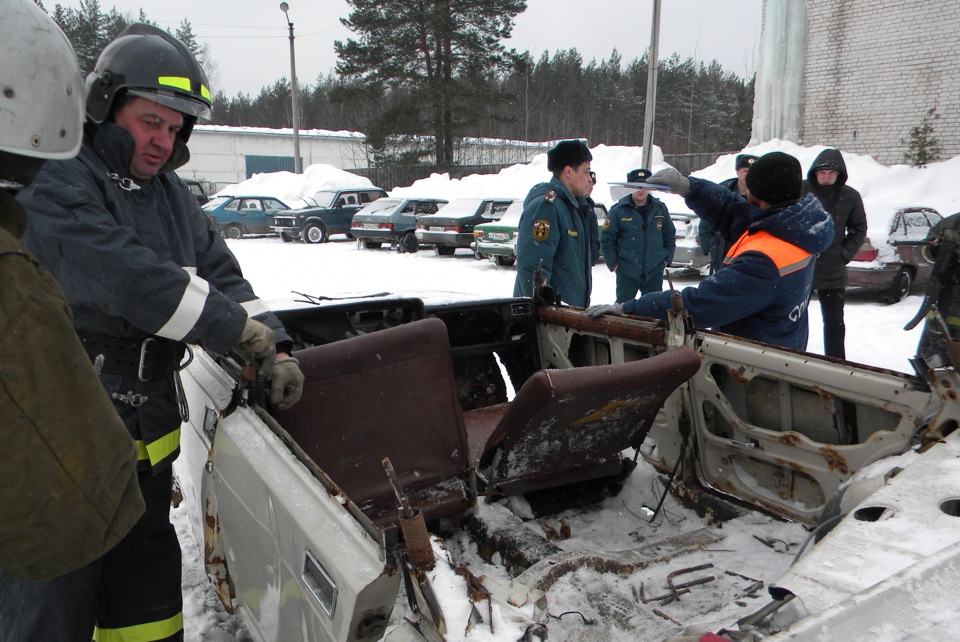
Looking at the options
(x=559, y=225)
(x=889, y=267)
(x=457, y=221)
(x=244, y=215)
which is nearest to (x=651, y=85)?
(x=457, y=221)

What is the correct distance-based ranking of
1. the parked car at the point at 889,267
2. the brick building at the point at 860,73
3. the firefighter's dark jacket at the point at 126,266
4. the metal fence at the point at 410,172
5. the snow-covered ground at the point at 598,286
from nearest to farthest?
the firefighter's dark jacket at the point at 126,266
the snow-covered ground at the point at 598,286
the parked car at the point at 889,267
the brick building at the point at 860,73
the metal fence at the point at 410,172

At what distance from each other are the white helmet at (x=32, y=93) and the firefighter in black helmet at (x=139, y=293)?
688 millimetres

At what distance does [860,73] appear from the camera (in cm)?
1670

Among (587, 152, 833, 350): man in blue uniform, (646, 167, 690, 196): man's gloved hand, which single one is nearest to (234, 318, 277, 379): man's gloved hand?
(587, 152, 833, 350): man in blue uniform

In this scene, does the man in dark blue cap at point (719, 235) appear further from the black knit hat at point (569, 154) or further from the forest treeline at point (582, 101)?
the forest treeline at point (582, 101)

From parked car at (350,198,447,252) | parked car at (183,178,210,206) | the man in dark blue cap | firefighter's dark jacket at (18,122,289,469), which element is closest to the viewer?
firefighter's dark jacket at (18,122,289,469)

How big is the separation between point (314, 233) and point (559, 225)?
48.4 feet

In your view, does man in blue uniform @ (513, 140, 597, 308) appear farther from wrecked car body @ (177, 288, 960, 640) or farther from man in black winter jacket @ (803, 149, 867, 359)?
man in black winter jacket @ (803, 149, 867, 359)

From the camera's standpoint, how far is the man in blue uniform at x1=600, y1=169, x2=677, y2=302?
5.89 meters

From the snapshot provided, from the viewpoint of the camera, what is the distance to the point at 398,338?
250 centimetres

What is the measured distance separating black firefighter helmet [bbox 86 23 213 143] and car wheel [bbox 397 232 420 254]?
44.8ft

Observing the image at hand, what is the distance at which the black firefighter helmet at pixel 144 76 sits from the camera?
203 cm

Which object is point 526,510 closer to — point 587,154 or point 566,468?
point 566,468

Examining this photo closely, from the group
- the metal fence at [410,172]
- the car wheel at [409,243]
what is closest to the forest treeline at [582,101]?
the metal fence at [410,172]
